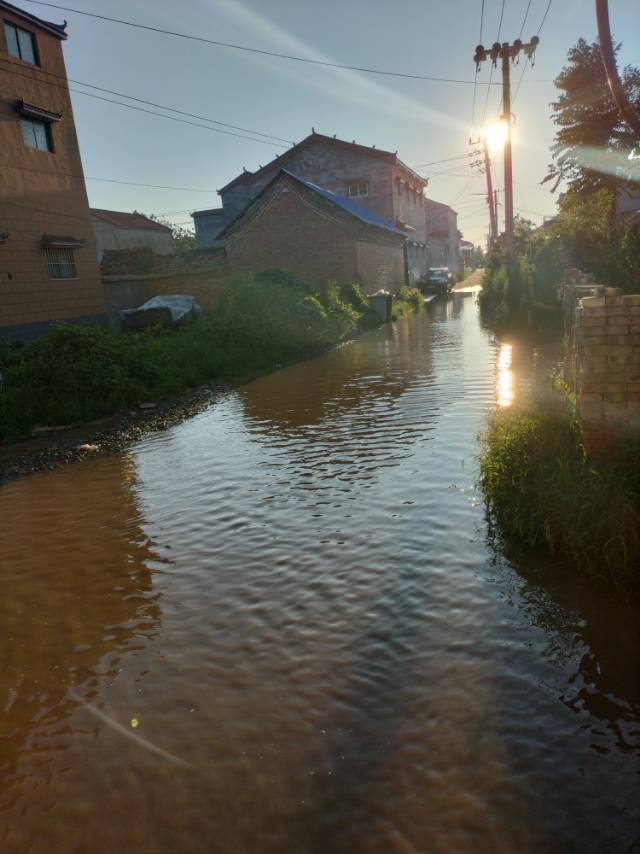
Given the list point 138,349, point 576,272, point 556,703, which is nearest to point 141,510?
point 556,703

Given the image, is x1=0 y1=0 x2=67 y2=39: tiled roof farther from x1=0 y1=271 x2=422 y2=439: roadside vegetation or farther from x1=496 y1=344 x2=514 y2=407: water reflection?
x1=496 y1=344 x2=514 y2=407: water reflection

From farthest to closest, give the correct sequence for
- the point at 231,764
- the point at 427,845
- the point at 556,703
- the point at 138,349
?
the point at 138,349, the point at 556,703, the point at 231,764, the point at 427,845

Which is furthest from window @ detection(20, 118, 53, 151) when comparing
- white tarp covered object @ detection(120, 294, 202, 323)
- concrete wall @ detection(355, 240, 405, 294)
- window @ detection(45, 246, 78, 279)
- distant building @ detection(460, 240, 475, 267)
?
distant building @ detection(460, 240, 475, 267)

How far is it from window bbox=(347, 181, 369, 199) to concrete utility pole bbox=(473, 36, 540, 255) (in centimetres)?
1476

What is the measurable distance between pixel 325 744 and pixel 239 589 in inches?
65.8

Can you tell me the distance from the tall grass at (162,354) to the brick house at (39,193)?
3077 mm

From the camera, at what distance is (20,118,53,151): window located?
19.8m

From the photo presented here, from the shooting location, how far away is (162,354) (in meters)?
14.4

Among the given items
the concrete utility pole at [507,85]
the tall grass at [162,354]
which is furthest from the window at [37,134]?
the concrete utility pole at [507,85]

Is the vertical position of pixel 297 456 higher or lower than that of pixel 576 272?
lower

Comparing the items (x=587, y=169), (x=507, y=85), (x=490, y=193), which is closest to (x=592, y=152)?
(x=587, y=169)

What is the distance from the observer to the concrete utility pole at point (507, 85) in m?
22.9

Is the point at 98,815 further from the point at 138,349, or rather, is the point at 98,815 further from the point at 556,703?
the point at 138,349

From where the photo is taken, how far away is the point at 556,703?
10.4ft
